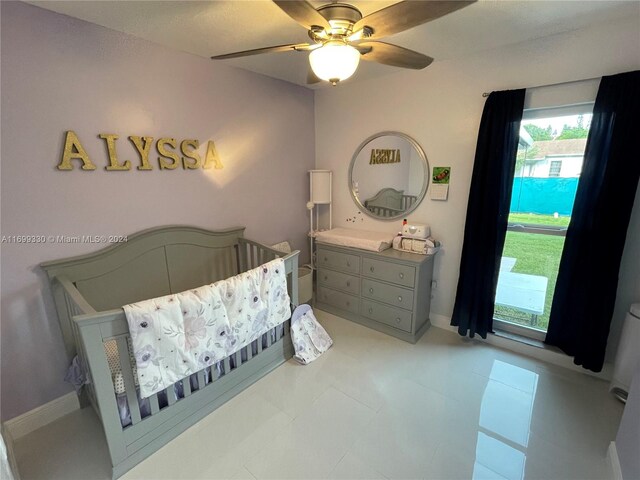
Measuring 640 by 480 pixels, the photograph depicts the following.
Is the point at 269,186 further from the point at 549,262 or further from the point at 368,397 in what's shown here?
the point at 549,262

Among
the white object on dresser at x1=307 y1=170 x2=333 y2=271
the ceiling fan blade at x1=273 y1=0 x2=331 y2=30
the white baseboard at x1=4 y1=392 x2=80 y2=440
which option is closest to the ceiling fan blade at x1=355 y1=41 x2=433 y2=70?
the ceiling fan blade at x1=273 y1=0 x2=331 y2=30

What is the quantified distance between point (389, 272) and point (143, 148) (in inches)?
83.4

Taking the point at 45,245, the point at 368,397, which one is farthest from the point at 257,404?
the point at 45,245

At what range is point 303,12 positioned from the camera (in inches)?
43.3

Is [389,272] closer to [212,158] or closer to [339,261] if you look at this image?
[339,261]

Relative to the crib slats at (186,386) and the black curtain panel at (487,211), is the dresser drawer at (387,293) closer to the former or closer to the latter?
the black curtain panel at (487,211)

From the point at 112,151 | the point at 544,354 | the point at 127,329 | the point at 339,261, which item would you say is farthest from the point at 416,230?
the point at 112,151

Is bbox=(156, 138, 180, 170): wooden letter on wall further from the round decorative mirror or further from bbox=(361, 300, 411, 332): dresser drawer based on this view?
bbox=(361, 300, 411, 332): dresser drawer

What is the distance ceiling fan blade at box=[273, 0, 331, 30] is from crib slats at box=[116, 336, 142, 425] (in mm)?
1601

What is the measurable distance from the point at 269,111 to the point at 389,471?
111 inches

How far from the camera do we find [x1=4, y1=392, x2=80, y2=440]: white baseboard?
1710 millimetres

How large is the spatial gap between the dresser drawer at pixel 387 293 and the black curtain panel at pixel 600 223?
1.05 meters

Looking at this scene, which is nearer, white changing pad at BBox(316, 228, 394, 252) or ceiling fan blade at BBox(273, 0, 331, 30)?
ceiling fan blade at BBox(273, 0, 331, 30)

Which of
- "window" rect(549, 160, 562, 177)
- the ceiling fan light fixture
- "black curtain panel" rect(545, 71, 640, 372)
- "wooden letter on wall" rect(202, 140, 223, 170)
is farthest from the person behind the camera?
"wooden letter on wall" rect(202, 140, 223, 170)
